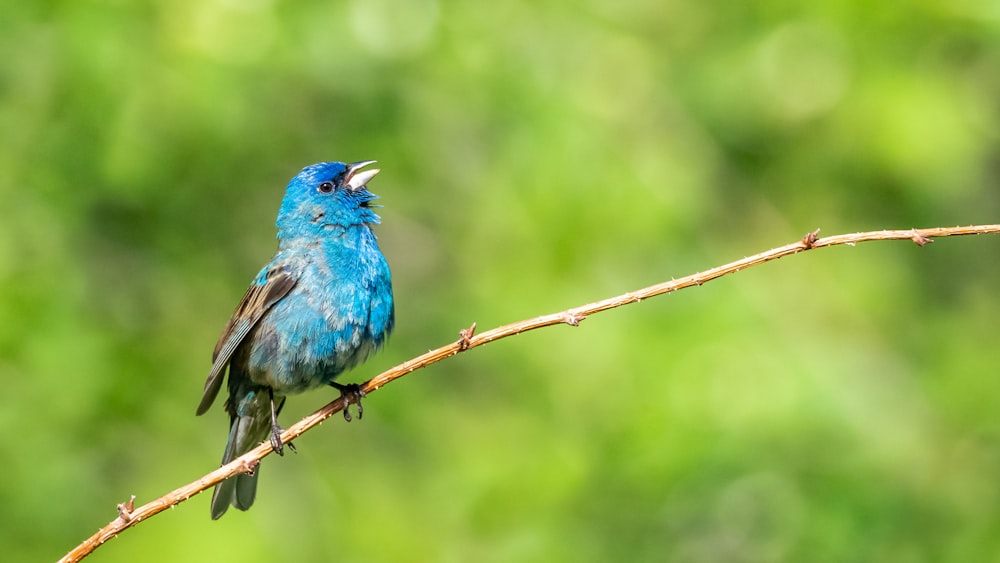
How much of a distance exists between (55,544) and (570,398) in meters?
2.72

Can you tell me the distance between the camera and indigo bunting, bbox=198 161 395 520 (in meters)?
4.04

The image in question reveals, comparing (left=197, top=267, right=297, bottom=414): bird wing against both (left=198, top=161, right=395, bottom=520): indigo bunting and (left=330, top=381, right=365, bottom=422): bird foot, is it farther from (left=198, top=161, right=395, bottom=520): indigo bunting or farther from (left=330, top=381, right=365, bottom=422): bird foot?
(left=330, top=381, right=365, bottom=422): bird foot

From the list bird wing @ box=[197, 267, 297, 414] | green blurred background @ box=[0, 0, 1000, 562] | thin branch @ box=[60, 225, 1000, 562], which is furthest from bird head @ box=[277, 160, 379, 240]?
green blurred background @ box=[0, 0, 1000, 562]

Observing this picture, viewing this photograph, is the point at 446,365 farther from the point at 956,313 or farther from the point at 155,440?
the point at 956,313

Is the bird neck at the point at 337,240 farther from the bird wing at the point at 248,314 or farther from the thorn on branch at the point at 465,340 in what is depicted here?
the thorn on branch at the point at 465,340

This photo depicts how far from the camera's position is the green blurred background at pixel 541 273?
217 inches

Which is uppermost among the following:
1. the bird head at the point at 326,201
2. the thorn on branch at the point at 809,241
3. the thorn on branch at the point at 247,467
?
the bird head at the point at 326,201

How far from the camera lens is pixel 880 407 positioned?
5707 millimetres

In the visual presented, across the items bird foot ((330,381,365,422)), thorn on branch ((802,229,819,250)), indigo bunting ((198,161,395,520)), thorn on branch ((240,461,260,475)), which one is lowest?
thorn on branch ((802,229,819,250))

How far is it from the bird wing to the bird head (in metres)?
0.20

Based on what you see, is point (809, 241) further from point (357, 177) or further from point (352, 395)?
point (357, 177)

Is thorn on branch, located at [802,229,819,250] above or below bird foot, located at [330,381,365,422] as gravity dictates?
below

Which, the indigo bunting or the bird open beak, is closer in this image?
the indigo bunting

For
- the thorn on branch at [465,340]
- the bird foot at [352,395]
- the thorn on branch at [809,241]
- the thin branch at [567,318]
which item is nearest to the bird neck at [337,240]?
the bird foot at [352,395]
